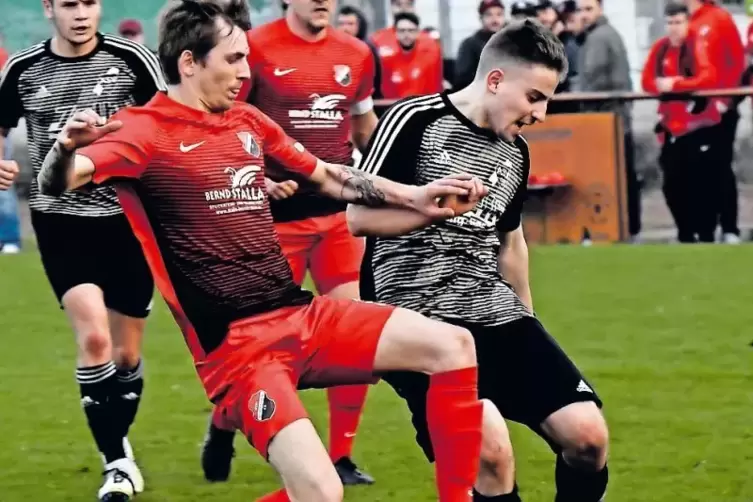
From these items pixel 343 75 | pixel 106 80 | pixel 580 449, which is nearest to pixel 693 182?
pixel 343 75

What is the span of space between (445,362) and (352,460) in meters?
2.50

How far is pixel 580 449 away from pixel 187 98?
178cm

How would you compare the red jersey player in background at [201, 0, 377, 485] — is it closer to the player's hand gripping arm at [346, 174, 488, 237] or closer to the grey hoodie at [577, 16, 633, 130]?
the player's hand gripping arm at [346, 174, 488, 237]

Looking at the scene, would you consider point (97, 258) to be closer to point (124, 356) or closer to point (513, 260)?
point (124, 356)

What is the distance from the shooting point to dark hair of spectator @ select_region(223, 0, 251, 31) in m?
7.18

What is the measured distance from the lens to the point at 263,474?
7.79 meters

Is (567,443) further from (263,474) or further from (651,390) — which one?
(651,390)

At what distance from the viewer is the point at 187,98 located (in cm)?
570

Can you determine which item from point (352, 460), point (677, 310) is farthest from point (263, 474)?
point (677, 310)

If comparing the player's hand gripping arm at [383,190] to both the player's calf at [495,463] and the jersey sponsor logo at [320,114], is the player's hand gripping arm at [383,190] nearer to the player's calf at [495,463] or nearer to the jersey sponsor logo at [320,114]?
the player's calf at [495,463]

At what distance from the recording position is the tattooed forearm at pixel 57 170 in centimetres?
518

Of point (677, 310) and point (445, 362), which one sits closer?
point (445, 362)

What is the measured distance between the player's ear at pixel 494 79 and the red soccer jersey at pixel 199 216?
2.88 feet

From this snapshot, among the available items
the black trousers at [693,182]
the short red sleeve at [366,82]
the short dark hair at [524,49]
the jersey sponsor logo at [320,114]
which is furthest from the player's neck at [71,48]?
the black trousers at [693,182]
